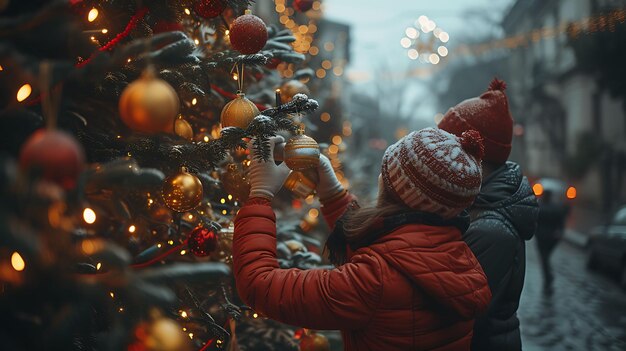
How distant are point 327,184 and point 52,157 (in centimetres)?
162

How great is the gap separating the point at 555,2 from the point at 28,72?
2994 centimetres

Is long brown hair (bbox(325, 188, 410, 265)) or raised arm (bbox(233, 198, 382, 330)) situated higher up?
long brown hair (bbox(325, 188, 410, 265))

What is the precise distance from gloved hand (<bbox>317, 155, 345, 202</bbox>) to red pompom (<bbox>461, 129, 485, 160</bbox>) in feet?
2.28

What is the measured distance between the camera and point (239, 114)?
1954 mm

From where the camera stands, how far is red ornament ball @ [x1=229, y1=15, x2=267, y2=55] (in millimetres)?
2016

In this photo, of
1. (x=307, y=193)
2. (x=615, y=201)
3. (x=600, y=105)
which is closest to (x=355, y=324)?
(x=307, y=193)

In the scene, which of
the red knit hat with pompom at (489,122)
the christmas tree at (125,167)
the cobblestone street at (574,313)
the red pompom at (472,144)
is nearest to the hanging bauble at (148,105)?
the christmas tree at (125,167)

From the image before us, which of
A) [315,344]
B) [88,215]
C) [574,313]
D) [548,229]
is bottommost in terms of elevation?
[574,313]

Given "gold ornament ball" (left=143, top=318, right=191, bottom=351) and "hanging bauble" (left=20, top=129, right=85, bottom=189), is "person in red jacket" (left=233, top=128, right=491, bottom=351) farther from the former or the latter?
"hanging bauble" (left=20, top=129, right=85, bottom=189)

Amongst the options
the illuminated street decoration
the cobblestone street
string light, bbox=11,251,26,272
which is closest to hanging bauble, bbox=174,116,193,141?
string light, bbox=11,251,26,272

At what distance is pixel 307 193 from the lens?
2.43 m

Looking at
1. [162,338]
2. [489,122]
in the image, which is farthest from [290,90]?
[162,338]

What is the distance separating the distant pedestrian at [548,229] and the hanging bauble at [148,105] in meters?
8.05

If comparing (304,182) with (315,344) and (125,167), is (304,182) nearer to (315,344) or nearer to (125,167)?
(315,344)
